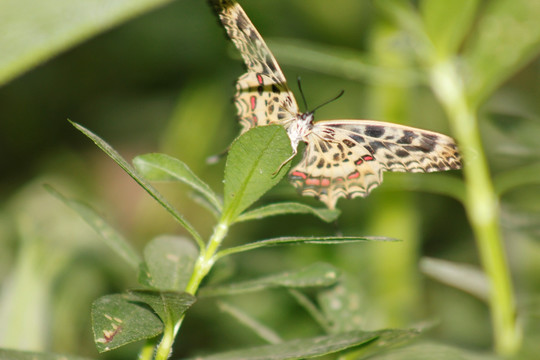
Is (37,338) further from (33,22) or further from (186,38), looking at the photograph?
(186,38)

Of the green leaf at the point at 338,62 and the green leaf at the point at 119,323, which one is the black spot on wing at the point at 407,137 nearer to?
the green leaf at the point at 338,62

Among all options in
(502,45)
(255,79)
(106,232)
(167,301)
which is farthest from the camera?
(502,45)

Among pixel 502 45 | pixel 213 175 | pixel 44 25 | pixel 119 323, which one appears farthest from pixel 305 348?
pixel 213 175

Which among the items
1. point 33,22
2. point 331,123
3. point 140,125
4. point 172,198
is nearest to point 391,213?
point 331,123

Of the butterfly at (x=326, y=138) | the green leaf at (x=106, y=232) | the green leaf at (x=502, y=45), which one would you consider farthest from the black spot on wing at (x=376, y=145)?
the green leaf at (x=106, y=232)

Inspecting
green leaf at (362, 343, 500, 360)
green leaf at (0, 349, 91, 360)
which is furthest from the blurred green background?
green leaf at (0, 349, 91, 360)

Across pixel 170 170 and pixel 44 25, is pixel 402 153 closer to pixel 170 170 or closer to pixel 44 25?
pixel 170 170
